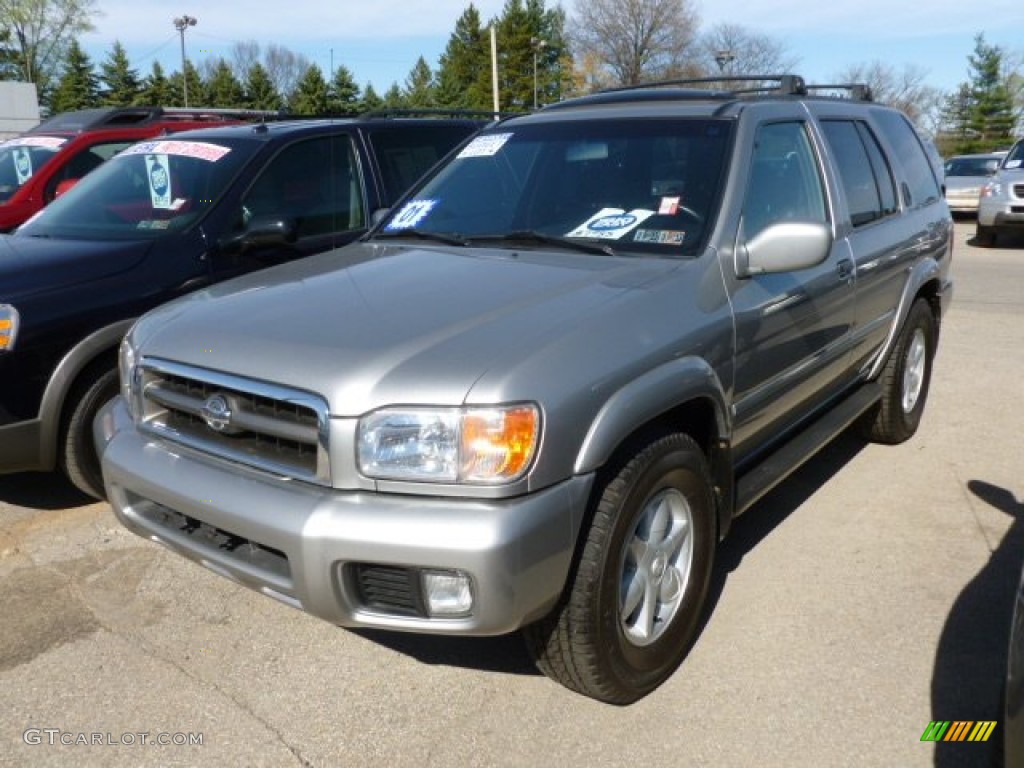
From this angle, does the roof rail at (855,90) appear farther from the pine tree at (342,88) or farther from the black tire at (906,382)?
the pine tree at (342,88)

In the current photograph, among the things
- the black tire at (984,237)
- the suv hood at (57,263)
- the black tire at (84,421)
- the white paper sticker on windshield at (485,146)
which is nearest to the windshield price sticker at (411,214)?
the white paper sticker on windshield at (485,146)

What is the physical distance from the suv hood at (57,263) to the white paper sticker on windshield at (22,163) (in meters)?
3.38

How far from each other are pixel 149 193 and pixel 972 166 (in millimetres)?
20731

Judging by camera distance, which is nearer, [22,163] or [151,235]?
[151,235]

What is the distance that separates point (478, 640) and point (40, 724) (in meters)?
1.41

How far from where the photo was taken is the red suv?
7234 mm

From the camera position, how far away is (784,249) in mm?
3170

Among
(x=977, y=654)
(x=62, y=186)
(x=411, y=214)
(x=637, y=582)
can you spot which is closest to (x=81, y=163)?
(x=62, y=186)

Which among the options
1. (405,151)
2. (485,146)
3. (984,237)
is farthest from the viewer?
(984,237)

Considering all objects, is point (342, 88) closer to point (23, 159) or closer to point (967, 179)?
point (967, 179)

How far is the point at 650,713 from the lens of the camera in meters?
2.88

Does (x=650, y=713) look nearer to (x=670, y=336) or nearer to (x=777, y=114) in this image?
(x=670, y=336)

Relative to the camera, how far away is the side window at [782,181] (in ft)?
11.5

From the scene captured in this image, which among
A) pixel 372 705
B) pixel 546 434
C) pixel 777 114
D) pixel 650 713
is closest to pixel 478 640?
pixel 372 705
